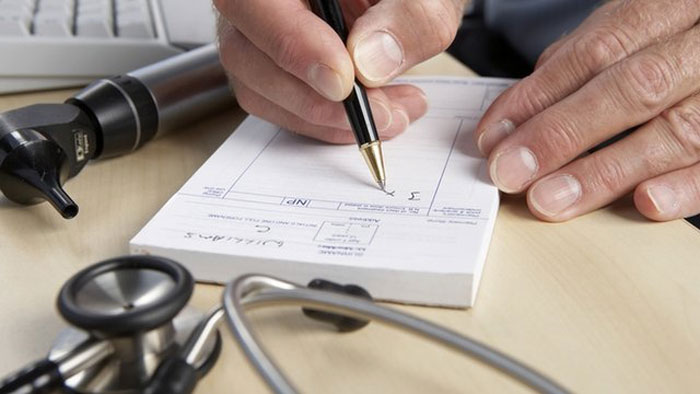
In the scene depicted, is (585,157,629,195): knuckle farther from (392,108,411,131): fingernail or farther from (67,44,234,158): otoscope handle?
(67,44,234,158): otoscope handle

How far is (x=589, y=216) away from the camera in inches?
21.6

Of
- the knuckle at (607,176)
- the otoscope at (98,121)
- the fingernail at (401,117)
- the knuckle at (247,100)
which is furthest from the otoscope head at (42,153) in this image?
the knuckle at (607,176)

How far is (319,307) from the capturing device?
377mm

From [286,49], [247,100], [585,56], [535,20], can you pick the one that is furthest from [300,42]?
[535,20]

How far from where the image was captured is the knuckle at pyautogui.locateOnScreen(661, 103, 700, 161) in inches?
23.1

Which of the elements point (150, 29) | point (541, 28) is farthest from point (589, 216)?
point (541, 28)

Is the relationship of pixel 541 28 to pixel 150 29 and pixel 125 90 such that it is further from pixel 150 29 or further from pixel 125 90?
pixel 125 90

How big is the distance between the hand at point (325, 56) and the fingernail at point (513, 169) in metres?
0.10

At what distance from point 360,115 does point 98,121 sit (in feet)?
0.68

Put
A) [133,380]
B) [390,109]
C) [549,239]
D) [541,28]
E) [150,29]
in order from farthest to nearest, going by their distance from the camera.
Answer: [541,28]
[150,29]
[390,109]
[549,239]
[133,380]

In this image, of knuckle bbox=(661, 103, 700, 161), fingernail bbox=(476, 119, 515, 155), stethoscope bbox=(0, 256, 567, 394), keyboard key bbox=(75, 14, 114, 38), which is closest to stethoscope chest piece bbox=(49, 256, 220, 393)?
stethoscope bbox=(0, 256, 567, 394)

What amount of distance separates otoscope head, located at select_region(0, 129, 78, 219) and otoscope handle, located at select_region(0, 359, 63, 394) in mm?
199

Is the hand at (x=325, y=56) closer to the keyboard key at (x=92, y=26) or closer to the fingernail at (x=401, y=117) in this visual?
the fingernail at (x=401, y=117)

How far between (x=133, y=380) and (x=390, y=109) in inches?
12.7
